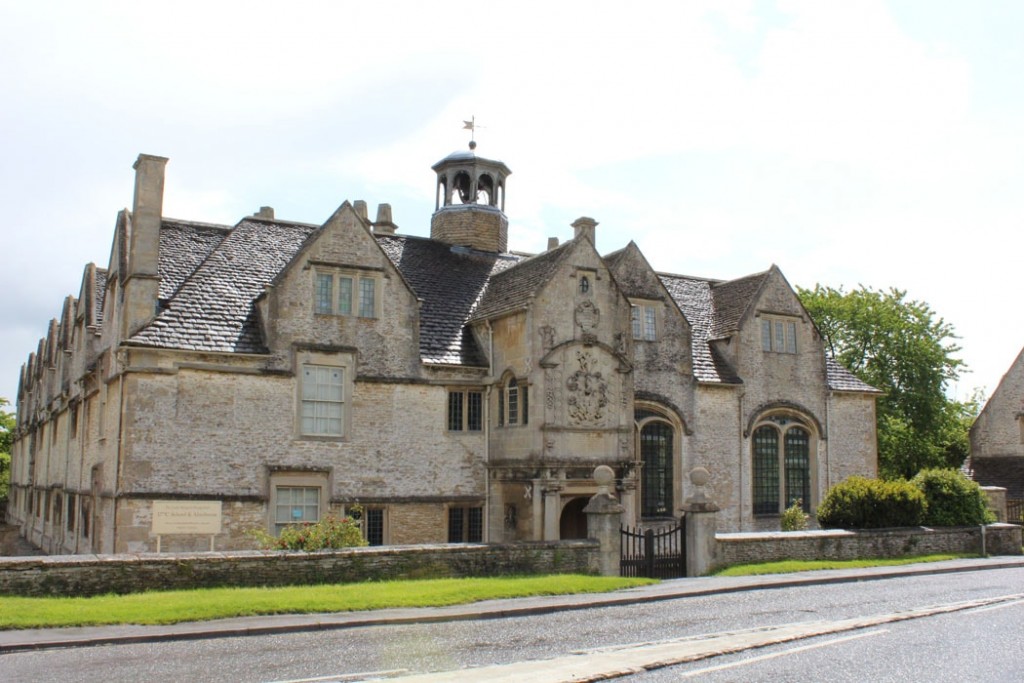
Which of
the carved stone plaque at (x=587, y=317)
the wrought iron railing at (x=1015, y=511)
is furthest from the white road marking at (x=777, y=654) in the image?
the wrought iron railing at (x=1015, y=511)

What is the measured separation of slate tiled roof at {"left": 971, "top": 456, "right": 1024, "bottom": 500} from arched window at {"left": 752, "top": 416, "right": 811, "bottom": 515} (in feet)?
40.7

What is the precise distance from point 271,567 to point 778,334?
75.9ft

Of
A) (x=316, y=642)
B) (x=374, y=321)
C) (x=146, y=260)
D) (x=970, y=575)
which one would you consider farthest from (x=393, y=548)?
(x=970, y=575)

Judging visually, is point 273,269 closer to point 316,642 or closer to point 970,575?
point 316,642

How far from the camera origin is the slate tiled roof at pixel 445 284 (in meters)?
28.7

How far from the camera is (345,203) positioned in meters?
27.4

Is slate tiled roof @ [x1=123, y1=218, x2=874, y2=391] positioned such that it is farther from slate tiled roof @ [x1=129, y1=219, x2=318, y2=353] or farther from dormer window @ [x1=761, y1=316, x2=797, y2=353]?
dormer window @ [x1=761, y1=316, x2=797, y2=353]

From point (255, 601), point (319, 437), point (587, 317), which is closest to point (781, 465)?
point (587, 317)

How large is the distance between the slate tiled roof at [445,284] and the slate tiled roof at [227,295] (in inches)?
153

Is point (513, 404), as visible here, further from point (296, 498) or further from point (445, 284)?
point (296, 498)

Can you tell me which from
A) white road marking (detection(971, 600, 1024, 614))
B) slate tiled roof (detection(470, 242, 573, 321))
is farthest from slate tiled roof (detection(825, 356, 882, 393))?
white road marking (detection(971, 600, 1024, 614))

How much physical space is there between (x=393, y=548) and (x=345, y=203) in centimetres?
1150

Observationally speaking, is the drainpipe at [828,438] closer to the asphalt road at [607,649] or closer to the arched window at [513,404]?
the arched window at [513,404]

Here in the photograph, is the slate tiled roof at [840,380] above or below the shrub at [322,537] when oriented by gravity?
above
